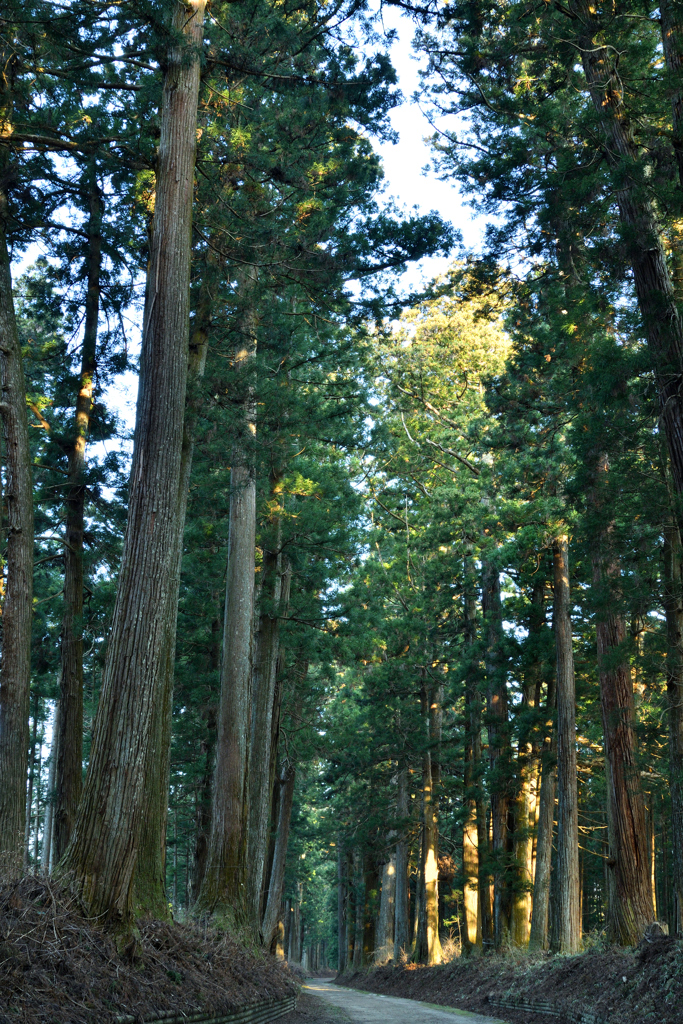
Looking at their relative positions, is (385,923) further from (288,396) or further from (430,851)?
(288,396)

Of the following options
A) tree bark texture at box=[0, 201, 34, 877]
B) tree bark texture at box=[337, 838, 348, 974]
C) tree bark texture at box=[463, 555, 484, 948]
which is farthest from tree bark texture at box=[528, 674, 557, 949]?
tree bark texture at box=[337, 838, 348, 974]

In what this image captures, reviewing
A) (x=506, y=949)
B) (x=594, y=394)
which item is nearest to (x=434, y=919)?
(x=506, y=949)

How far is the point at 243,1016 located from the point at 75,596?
6.34m

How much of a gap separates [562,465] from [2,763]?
1049 cm

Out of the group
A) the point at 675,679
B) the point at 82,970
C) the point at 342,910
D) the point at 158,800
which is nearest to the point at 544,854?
the point at 675,679

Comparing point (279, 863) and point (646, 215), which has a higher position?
point (646, 215)

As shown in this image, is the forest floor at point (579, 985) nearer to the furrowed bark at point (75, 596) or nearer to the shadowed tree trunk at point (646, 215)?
the shadowed tree trunk at point (646, 215)

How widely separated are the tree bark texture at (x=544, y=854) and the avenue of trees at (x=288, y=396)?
73 mm

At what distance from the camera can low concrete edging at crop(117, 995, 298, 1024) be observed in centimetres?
559

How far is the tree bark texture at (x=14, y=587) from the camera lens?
842cm

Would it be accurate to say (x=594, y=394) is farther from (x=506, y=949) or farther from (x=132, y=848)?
(x=506, y=949)

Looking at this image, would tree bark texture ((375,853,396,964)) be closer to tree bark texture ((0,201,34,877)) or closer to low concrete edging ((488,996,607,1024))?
low concrete edging ((488,996,607,1024))

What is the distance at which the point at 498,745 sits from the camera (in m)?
18.2

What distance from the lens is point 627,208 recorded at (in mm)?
8953
